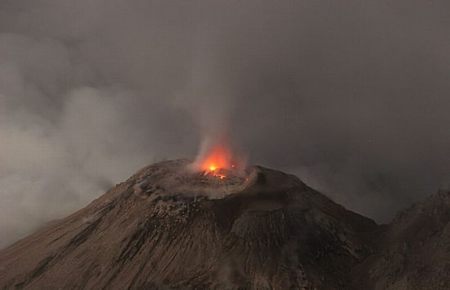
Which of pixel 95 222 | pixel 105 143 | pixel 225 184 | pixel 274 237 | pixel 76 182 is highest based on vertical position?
pixel 105 143

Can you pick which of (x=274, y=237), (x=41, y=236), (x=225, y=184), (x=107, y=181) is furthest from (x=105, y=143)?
(x=274, y=237)

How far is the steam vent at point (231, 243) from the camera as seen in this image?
40.9 metres

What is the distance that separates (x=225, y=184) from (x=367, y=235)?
1185cm

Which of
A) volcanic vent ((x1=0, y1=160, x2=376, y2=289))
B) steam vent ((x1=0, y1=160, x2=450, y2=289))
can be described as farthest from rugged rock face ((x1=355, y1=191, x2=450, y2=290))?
volcanic vent ((x1=0, y1=160, x2=376, y2=289))

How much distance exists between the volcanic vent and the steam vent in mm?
81

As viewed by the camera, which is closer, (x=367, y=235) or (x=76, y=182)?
(x=367, y=235)

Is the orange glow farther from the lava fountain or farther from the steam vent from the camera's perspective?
the steam vent

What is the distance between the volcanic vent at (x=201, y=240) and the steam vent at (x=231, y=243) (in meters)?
0.08

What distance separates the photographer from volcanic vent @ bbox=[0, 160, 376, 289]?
41.9 m

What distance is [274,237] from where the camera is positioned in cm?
4406

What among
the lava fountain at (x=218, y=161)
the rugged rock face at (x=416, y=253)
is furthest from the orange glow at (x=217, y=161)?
the rugged rock face at (x=416, y=253)

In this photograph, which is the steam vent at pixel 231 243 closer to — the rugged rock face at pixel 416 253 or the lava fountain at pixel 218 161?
the rugged rock face at pixel 416 253

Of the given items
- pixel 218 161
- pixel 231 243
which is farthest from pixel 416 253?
pixel 218 161

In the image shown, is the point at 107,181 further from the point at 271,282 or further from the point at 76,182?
the point at 271,282
